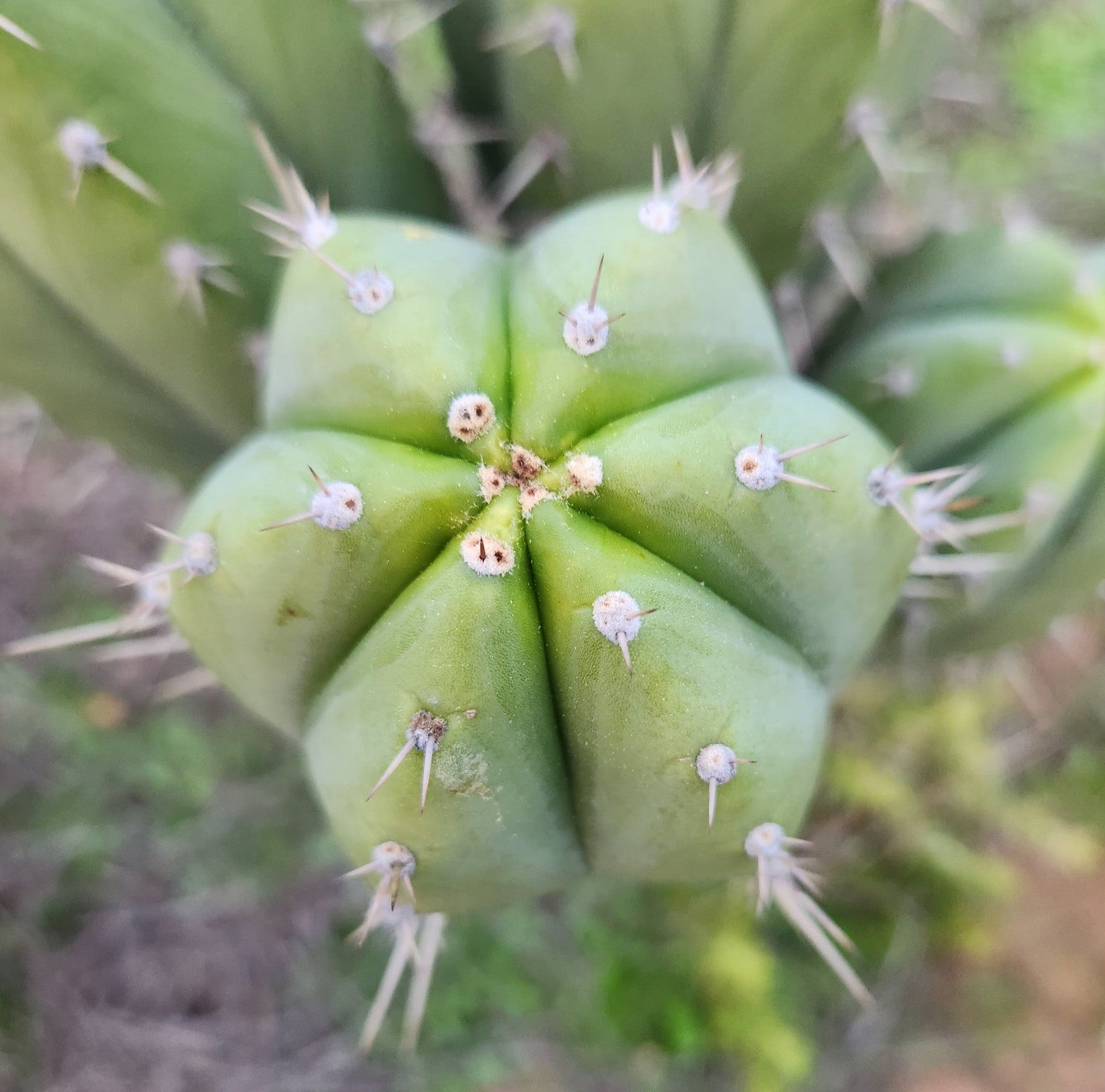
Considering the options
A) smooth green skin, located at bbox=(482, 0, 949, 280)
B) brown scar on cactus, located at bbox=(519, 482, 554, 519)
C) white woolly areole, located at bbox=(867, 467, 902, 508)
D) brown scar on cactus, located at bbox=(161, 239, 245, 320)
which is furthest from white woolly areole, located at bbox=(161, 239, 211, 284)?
white woolly areole, located at bbox=(867, 467, 902, 508)

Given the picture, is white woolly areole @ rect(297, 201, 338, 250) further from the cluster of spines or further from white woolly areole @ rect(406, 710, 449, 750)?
white woolly areole @ rect(406, 710, 449, 750)

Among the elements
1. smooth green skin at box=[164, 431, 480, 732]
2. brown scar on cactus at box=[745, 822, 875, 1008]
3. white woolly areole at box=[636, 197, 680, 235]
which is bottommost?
brown scar on cactus at box=[745, 822, 875, 1008]

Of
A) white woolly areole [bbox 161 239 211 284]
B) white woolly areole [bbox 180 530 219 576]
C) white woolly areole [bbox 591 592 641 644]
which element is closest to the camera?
white woolly areole [bbox 591 592 641 644]

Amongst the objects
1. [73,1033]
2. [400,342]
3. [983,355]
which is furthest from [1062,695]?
[73,1033]

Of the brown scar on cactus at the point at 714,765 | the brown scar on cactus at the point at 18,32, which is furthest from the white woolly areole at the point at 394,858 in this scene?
the brown scar on cactus at the point at 18,32

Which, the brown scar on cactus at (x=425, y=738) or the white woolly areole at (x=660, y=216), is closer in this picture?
the brown scar on cactus at (x=425, y=738)

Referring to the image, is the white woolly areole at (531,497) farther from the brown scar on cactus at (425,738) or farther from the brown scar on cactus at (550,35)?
the brown scar on cactus at (550,35)
